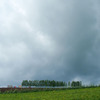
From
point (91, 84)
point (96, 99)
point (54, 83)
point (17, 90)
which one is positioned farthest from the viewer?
point (54, 83)

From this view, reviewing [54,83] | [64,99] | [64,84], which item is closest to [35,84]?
[54,83]

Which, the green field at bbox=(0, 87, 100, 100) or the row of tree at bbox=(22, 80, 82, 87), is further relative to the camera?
the row of tree at bbox=(22, 80, 82, 87)

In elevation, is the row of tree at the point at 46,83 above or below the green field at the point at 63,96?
above

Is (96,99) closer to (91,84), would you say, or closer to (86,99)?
(86,99)

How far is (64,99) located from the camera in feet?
51.4

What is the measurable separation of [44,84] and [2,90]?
36.2ft

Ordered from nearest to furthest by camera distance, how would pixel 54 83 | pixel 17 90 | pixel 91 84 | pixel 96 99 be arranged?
pixel 96 99, pixel 17 90, pixel 91 84, pixel 54 83

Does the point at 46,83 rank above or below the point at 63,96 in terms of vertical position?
above

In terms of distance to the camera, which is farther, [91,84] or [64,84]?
[64,84]

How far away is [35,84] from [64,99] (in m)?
20.9

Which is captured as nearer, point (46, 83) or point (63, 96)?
point (63, 96)

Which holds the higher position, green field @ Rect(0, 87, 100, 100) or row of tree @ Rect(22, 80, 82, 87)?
row of tree @ Rect(22, 80, 82, 87)

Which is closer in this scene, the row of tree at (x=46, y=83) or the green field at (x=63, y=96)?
the green field at (x=63, y=96)

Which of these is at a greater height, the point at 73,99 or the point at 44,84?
the point at 44,84
